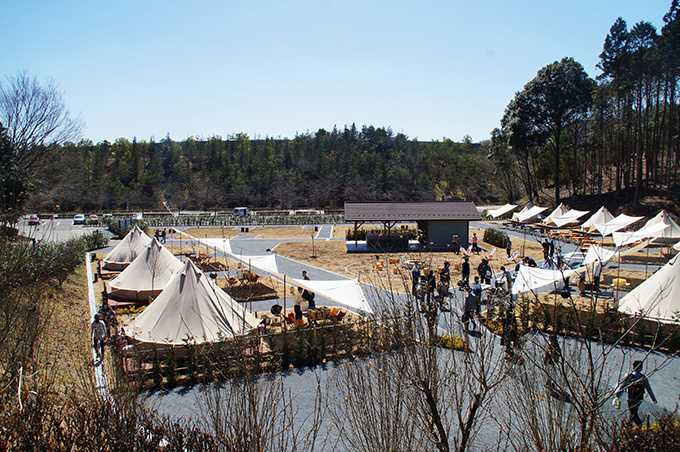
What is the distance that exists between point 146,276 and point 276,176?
60.4 metres

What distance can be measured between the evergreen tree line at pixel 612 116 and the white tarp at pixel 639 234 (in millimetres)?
14986

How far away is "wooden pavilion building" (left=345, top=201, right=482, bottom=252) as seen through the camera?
3156 cm

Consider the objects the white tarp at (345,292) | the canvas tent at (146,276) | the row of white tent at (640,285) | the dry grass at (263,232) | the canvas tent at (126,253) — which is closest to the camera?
the row of white tent at (640,285)

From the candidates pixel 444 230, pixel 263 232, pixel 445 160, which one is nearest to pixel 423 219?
pixel 444 230

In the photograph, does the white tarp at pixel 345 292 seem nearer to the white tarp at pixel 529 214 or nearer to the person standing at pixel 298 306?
the person standing at pixel 298 306

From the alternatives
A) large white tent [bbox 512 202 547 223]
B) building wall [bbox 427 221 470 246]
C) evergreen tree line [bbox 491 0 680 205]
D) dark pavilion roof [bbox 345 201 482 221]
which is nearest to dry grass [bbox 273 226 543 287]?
building wall [bbox 427 221 470 246]

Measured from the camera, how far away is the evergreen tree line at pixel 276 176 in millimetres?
73181

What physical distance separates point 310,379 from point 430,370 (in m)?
6.50

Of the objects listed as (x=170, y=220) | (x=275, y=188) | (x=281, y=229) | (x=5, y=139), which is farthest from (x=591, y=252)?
(x=275, y=188)

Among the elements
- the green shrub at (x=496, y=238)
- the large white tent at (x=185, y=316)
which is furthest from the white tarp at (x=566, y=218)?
the large white tent at (x=185, y=316)

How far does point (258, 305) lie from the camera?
17688mm

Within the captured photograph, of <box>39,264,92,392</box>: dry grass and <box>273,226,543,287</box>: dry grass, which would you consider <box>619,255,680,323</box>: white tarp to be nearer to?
<box>273,226,543,287</box>: dry grass

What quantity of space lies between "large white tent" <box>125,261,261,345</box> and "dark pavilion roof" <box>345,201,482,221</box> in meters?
19.4

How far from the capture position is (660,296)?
41.2ft
